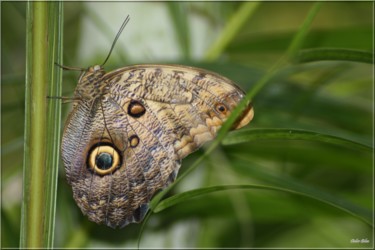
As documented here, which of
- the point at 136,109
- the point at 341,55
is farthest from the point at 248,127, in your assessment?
the point at 341,55

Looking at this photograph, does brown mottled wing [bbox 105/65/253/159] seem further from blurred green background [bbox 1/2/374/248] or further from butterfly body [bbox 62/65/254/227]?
blurred green background [bbox 1/2/374/248]

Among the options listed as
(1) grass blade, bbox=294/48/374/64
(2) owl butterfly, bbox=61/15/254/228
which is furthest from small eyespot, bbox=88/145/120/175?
(1) grass blade, bbox=294/48/374/64

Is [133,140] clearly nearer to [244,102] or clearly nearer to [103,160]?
[103,160]

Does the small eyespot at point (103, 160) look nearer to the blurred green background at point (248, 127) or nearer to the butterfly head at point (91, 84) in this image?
the butterfly head at point (91, 84)

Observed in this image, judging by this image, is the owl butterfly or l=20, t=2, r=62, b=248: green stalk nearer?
l=20, t=2, r=62, b=248: green stalk

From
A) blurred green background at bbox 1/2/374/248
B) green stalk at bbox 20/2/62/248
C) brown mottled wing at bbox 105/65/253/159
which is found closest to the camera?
green stalk at bbox 20/2/62/248

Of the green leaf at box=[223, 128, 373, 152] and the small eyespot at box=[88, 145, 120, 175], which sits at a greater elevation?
the small eyespot at box=[88, 145, 120, 175]

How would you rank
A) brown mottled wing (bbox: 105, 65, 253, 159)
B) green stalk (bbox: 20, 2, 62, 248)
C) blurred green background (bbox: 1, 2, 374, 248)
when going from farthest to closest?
blurred green background (bbox: 1, 2, 374, 248), brown mottled wing (bbox: 105, 65, 253, 159), green stalk (bbox: 20, 2, 62, 248)
